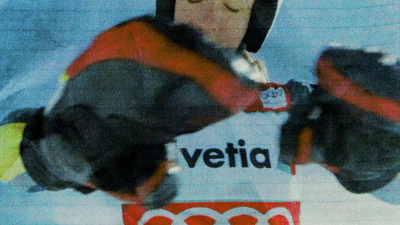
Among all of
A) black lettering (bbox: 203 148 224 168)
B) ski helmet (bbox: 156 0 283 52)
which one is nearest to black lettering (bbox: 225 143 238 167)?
black lettering (bbox: 203 148 224 168)

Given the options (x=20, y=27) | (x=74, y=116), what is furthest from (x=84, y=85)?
(x=20, y=27)

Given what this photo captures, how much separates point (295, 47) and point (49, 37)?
0.44 meters

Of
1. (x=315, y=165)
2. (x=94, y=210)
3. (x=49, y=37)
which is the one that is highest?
(x=49, y=37)

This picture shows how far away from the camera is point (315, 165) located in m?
0.79

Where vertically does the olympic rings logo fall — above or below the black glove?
below

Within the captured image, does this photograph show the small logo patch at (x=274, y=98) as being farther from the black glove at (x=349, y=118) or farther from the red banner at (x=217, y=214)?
the red banner at (x=217, y=214)

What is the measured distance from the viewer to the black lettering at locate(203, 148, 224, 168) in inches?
31.0

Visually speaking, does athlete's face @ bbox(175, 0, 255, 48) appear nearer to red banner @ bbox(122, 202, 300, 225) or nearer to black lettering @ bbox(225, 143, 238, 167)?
black lettering @ bbox(225, 143, 238, 167)

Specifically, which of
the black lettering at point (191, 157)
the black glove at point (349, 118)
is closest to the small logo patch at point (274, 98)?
the black glove at point (349, 118)

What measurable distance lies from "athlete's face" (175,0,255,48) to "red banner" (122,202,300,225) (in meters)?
0.29

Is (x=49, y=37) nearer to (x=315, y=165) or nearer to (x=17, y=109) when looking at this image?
(x=17, y=109)

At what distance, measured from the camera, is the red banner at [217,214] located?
0.80 m

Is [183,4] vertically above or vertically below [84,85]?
above

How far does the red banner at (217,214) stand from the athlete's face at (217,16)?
0.29 metres
